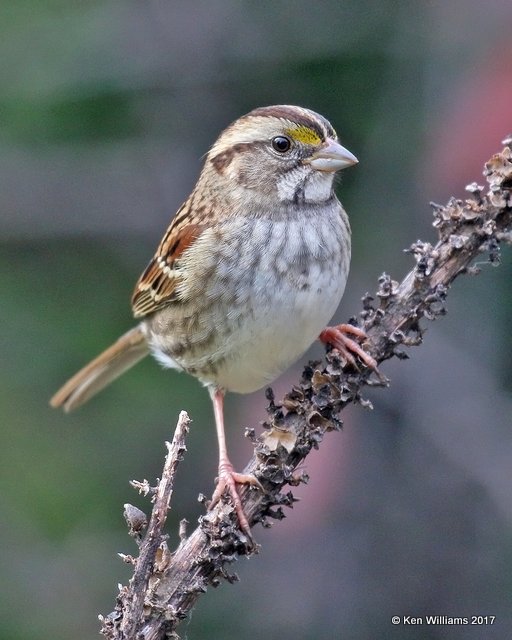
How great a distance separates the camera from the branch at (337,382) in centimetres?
254

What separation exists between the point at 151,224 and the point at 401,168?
4.05 feet

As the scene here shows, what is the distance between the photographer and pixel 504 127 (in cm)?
420

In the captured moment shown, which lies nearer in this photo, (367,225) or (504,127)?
(504,127)

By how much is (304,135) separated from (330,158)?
4.6 inches

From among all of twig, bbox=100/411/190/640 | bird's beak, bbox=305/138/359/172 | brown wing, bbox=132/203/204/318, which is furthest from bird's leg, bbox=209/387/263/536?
bird's beak, bbox=305/138/359/172

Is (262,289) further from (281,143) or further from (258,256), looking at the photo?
(281,143)

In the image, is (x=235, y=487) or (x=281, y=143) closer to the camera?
(x=235, y=487)

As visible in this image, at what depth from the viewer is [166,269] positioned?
3.90m

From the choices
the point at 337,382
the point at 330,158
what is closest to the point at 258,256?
the point at 330,158

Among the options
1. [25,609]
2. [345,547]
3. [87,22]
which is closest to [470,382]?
[345,547]

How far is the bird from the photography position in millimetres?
3342

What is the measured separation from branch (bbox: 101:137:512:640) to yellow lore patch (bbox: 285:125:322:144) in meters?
0.85

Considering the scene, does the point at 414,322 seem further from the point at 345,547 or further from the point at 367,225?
the point at 367,225

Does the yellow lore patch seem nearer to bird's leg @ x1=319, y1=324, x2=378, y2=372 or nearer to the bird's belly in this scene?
the bird's belly
